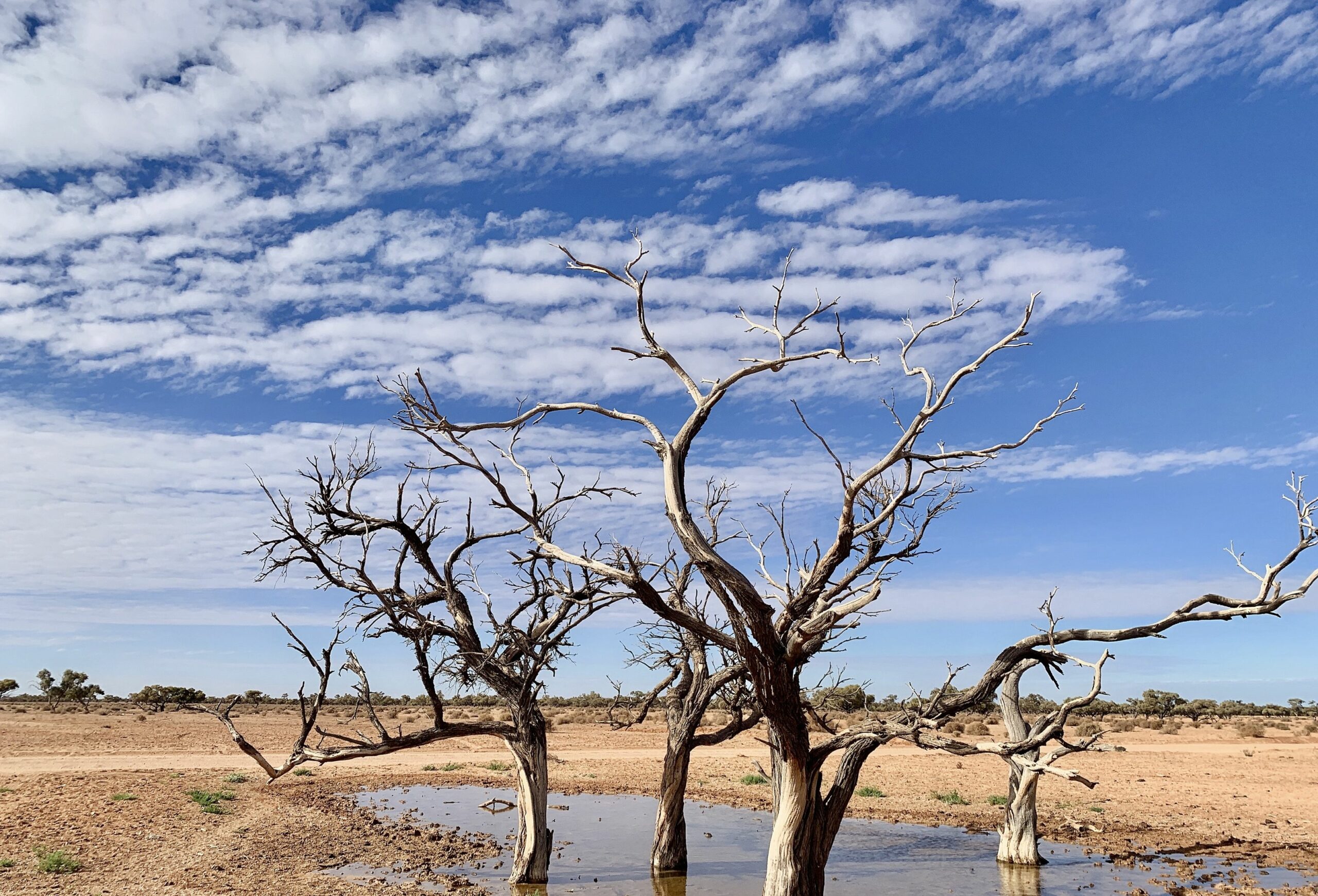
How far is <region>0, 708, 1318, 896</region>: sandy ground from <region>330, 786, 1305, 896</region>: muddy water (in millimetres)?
1250

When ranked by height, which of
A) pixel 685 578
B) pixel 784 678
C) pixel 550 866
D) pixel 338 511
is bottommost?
pixel 550 866

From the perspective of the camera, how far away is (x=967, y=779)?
94.4 feet

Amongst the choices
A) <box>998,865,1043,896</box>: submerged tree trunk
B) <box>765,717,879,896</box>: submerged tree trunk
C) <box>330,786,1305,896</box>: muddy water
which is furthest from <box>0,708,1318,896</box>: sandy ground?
<box>998,865,1043,896</box>: submerged tree trunk

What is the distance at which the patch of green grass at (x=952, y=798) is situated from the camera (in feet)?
75.8

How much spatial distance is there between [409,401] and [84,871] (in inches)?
354

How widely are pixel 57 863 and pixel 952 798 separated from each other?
20.0 meters

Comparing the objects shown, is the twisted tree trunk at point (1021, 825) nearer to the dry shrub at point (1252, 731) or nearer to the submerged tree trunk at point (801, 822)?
the submerged tree trunk at point (801, 822)

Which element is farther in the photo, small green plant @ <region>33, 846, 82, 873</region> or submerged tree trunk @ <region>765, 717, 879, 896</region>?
→ small green plant @ <region>33, 846, 82, 873</region>

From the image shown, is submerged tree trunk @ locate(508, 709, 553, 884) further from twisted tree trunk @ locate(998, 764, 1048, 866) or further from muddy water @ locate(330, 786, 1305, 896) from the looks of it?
twisted tree trunk @ locate(998, 764, 1048, 866)

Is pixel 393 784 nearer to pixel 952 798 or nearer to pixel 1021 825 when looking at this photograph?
pixel 952 798

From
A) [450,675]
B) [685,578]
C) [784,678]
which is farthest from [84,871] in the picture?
[784,678]

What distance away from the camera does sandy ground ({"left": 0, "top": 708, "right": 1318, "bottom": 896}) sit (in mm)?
13664

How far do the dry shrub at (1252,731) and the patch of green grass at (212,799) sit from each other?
157 feet

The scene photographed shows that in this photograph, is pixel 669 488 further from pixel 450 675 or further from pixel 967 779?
pixel 967 779
